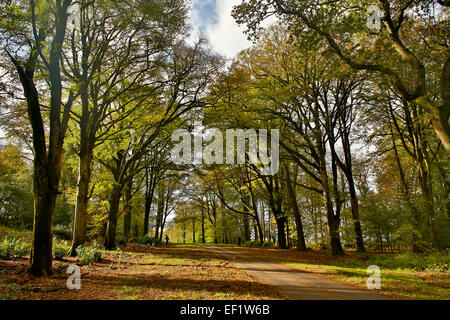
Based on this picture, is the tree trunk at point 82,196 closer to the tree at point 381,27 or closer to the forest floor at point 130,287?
the forest floor at point 130,287

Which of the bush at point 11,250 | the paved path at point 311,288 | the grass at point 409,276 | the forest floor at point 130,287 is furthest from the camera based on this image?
the bush at point 11,250

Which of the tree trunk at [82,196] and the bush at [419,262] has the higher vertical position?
the tree trunk at [82,196]

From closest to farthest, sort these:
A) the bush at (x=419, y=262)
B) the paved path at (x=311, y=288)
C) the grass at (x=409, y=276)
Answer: the paved path at (x=311, y=288) → the grass at (x=409, y=276) → the bush at (x=419, y=262)

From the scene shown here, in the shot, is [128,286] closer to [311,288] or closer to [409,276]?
[311,288]

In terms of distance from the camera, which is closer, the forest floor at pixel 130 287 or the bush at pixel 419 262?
the forest floor at pixel 130 287

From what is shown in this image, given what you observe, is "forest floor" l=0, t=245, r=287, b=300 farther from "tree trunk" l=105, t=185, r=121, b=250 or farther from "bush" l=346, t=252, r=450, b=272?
"tree trunk" l=105, t=185, r=121, b=250

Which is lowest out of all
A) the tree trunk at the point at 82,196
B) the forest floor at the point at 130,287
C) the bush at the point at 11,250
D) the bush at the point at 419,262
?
the bush at the point at 419,262

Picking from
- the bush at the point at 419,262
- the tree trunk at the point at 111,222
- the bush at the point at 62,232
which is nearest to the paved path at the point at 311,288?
the bush at the point at 419,262

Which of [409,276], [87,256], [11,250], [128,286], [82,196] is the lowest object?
[409,276]

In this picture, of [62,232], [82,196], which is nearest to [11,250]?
[82,196]

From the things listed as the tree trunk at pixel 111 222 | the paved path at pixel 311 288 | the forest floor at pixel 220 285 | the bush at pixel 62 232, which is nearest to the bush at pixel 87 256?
the forest floor at pixel 220 285

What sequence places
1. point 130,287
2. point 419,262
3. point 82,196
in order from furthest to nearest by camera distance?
point 82,196, point 419,262, point 130,287
